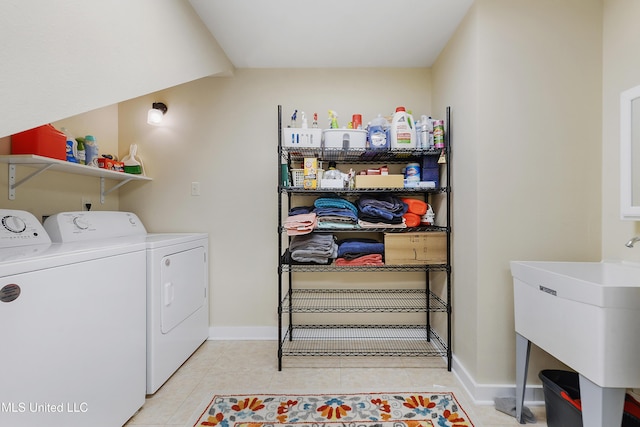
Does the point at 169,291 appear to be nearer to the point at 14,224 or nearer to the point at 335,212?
the point at 14,224

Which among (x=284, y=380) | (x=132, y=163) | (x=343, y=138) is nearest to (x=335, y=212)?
(x=343, y=138)

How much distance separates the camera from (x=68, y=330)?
1027 mm

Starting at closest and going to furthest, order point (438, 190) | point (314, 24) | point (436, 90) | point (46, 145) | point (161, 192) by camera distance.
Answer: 1. point (46, 145)
2. point (314, 24)
3. point (438, 190)
4. point (436, 90)
5. point (161, 192)

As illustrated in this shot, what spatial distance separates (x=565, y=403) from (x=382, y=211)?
48.3 inches

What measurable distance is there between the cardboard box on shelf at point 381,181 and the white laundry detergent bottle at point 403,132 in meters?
0.21

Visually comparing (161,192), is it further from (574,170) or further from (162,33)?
(574,170)

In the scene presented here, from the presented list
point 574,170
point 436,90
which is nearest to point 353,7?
point 436,90

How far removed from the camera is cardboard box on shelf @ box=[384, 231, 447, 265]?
6.04ft

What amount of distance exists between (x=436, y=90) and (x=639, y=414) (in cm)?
207

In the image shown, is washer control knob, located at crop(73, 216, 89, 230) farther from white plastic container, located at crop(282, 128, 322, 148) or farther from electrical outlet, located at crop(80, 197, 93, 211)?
white plastic container, located at crop(282, 128, 322, 148)

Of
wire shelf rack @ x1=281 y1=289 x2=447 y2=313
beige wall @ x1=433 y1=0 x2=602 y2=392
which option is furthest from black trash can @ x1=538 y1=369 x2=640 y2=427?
wire shelf rack @ x1=281 y1=289 x2=447 y2=313

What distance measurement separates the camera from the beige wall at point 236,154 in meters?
2.24

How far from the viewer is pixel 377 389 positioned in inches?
63.5

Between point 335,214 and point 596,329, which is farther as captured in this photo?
point 335,214
